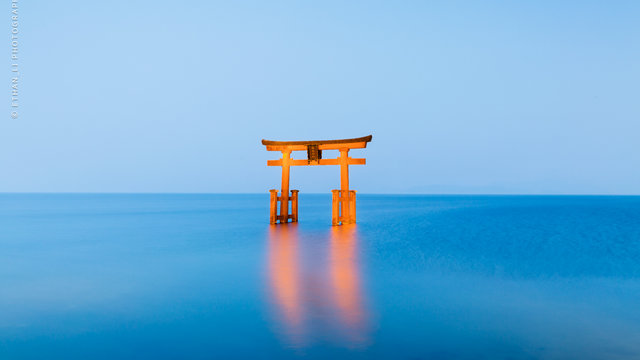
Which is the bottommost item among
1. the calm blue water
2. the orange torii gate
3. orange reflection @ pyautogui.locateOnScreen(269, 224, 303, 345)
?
the calm blue water

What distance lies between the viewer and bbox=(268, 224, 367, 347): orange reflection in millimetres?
6191

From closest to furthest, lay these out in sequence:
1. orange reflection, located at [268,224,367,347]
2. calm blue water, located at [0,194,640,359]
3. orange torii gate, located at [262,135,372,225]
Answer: calm blue water, located at [0,194,640,359] < orange reflection, located at [268,224,367,347] < orange torii gate, located at [262,135,372,225]

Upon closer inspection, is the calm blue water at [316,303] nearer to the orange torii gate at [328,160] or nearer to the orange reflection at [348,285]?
the orange reflection at [348,285]

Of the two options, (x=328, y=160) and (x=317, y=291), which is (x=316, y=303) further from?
(x=328, y=160)

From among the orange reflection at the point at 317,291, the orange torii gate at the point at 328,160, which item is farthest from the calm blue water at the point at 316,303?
the orange torii gate at the point at 328,160

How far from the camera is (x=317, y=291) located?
28.3 ft

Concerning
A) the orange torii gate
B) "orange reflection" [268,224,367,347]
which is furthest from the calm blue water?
the orange torii gate

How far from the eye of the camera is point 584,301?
8.34 metres

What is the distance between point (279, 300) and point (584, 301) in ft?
18.2

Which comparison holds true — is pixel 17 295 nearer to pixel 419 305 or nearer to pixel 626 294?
pixel 419 305

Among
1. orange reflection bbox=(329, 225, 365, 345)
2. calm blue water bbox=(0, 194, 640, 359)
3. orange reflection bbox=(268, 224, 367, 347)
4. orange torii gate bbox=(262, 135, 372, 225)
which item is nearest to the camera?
calm blue water bbox=(0, 194, 640, 359)

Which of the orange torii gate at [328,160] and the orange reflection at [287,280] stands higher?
the orange torii gate at [328,160]

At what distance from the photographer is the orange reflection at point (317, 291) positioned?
6.19 m

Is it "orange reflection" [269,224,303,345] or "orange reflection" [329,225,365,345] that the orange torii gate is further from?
"orange reflection" [269,224,303,345]
